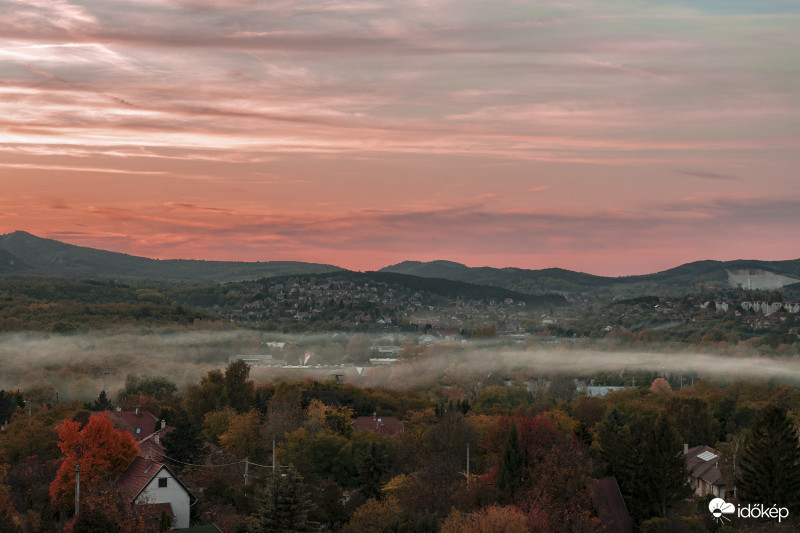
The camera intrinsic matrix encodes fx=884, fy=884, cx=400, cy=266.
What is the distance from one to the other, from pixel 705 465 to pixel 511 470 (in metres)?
26.1

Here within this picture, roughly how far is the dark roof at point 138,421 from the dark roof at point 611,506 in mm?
41672

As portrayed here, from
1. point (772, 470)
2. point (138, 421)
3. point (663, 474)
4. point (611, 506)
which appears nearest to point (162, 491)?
point (611, 506)

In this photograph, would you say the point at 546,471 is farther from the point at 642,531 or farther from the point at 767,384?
the point at 767,384

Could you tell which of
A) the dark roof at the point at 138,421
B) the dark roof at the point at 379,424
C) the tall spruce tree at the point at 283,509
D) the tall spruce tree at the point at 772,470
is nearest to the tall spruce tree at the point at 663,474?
the tall spruce tree at the point at 772,470

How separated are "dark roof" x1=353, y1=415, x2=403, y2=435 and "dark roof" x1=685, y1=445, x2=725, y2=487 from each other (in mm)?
25567

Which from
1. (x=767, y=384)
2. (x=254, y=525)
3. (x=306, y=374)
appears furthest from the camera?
(x=306, y=374)

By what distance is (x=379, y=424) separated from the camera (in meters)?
83.1

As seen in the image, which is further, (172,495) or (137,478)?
(137,478)

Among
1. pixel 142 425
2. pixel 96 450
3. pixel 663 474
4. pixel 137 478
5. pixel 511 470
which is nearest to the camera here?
pixel 511 470

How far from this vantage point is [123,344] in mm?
158250

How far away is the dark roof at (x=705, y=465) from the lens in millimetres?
61303

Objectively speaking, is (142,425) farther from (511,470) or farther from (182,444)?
(511,470)

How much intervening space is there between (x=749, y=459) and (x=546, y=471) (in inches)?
591

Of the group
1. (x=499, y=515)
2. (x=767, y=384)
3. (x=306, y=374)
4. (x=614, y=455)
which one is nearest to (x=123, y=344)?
(x=306, y=374)
